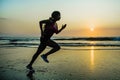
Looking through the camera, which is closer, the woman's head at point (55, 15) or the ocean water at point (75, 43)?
the woman's head at point (55, 15)

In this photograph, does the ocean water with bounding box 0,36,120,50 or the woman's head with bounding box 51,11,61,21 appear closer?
the woman's head with bounding box 51,11,61,21

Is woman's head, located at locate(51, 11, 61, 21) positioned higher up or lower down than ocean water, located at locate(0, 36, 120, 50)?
higher up

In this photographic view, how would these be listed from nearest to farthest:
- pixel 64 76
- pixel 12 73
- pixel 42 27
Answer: pixel 64 76
pixel 12 73
pixel 42 27

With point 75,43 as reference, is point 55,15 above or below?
above

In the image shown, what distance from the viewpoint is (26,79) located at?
6.46m

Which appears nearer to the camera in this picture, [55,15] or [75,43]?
[55,15]

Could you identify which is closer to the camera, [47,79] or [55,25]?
[47,79]

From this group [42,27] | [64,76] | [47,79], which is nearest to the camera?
[47,79]

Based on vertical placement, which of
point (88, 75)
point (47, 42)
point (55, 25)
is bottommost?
point (88, 75)

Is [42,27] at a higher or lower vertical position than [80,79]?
higher

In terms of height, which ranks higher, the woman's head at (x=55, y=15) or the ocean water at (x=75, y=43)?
the woman's head at (x=55, y=15)

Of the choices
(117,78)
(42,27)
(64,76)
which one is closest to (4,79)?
(64,76)

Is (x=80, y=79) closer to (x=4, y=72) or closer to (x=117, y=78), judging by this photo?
(x=117, y=78)

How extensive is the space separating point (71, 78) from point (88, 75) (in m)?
0.69
